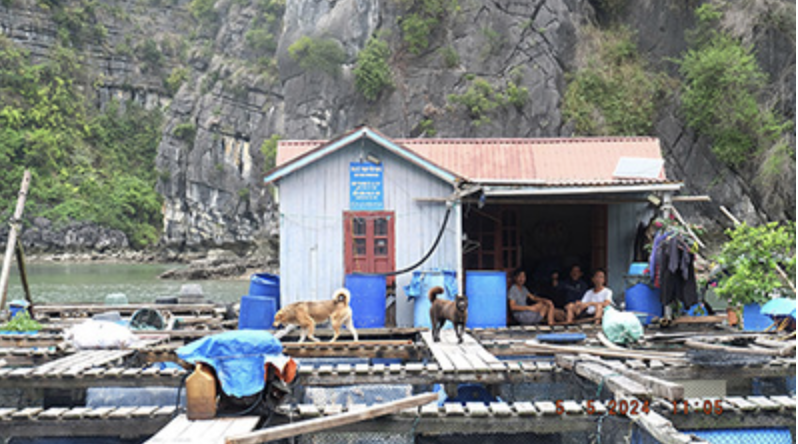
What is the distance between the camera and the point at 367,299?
41.3ft

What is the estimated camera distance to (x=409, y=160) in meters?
13.0

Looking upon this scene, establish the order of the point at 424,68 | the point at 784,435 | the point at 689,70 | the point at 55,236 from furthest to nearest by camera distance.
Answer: the point at 55,236
the point at 424,68
the point at 689,70
the point at 784,435

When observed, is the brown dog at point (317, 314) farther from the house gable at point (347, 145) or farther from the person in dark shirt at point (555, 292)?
the person in dark shirt at point (555, 292)

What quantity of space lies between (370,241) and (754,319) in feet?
21.0

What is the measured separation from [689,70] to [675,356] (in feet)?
122

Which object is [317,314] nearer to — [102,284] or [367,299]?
[367,299]

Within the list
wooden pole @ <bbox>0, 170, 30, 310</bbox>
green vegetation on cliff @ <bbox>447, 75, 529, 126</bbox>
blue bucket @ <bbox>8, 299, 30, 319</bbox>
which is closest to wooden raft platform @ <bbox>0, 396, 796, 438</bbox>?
wooden pole @ <bbox>0, 170, 30, 310</bbox>

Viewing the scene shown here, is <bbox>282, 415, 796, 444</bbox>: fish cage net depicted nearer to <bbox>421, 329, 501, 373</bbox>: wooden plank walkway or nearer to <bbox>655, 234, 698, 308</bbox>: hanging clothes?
<bbox>421, 329, 501, 373</bbox>: wooden plank walkway

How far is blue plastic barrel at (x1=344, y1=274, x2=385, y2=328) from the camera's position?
12555mm

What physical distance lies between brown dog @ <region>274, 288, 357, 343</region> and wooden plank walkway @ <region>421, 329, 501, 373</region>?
122cm

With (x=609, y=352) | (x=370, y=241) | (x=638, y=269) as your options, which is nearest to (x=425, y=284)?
(x=370, y=241)

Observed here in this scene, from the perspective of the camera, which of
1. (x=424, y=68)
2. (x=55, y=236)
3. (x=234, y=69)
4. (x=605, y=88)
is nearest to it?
(x=605, y=88)

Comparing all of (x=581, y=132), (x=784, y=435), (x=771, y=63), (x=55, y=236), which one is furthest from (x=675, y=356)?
(x=55, y=236)

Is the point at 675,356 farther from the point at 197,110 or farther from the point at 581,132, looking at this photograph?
the point at 197,110
